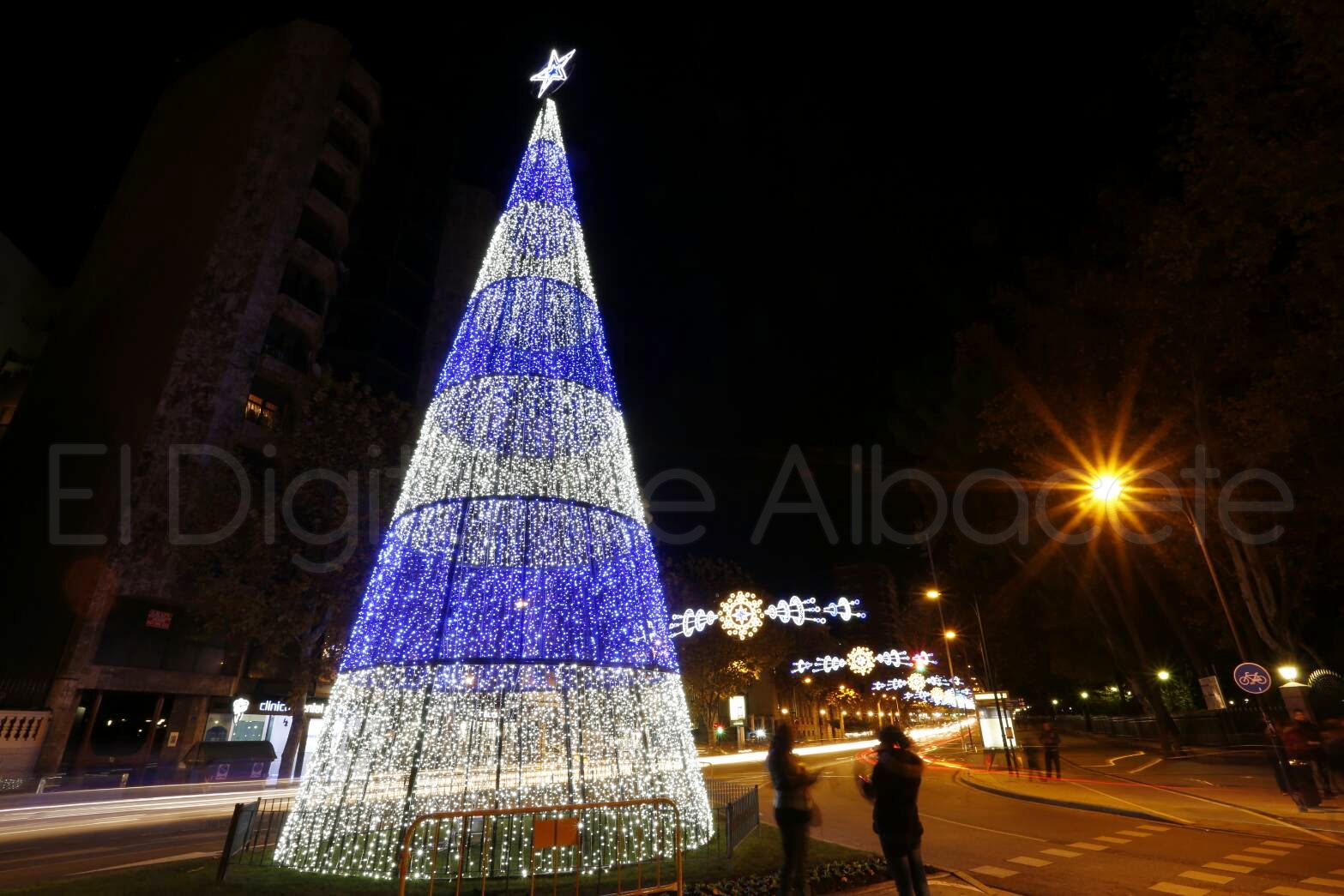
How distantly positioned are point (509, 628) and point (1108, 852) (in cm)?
907

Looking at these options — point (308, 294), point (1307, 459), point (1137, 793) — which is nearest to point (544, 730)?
point (1137, 793)

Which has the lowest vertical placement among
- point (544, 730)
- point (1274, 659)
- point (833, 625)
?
point (544, 730)

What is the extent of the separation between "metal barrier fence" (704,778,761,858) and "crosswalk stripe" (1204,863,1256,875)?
602 cm

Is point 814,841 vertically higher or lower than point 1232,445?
lower

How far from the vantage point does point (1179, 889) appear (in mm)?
7469

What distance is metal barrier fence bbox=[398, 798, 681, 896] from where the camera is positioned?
23.0 ft

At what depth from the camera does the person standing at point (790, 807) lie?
6.42 metres

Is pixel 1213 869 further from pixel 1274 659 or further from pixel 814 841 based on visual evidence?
pixel 1274 659

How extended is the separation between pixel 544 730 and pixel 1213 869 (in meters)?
8.49

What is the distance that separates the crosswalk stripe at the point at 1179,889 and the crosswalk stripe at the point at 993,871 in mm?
1558

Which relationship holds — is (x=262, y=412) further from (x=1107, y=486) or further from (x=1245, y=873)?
(x=1245, y=873)

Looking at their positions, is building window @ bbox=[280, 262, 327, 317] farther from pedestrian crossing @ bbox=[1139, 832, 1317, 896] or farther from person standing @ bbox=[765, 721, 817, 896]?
pedestrian crossing @ bbox=[1139, 832, 1317, 896]

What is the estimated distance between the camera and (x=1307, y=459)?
17172 mm

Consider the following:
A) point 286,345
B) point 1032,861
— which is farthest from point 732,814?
point 286,345
